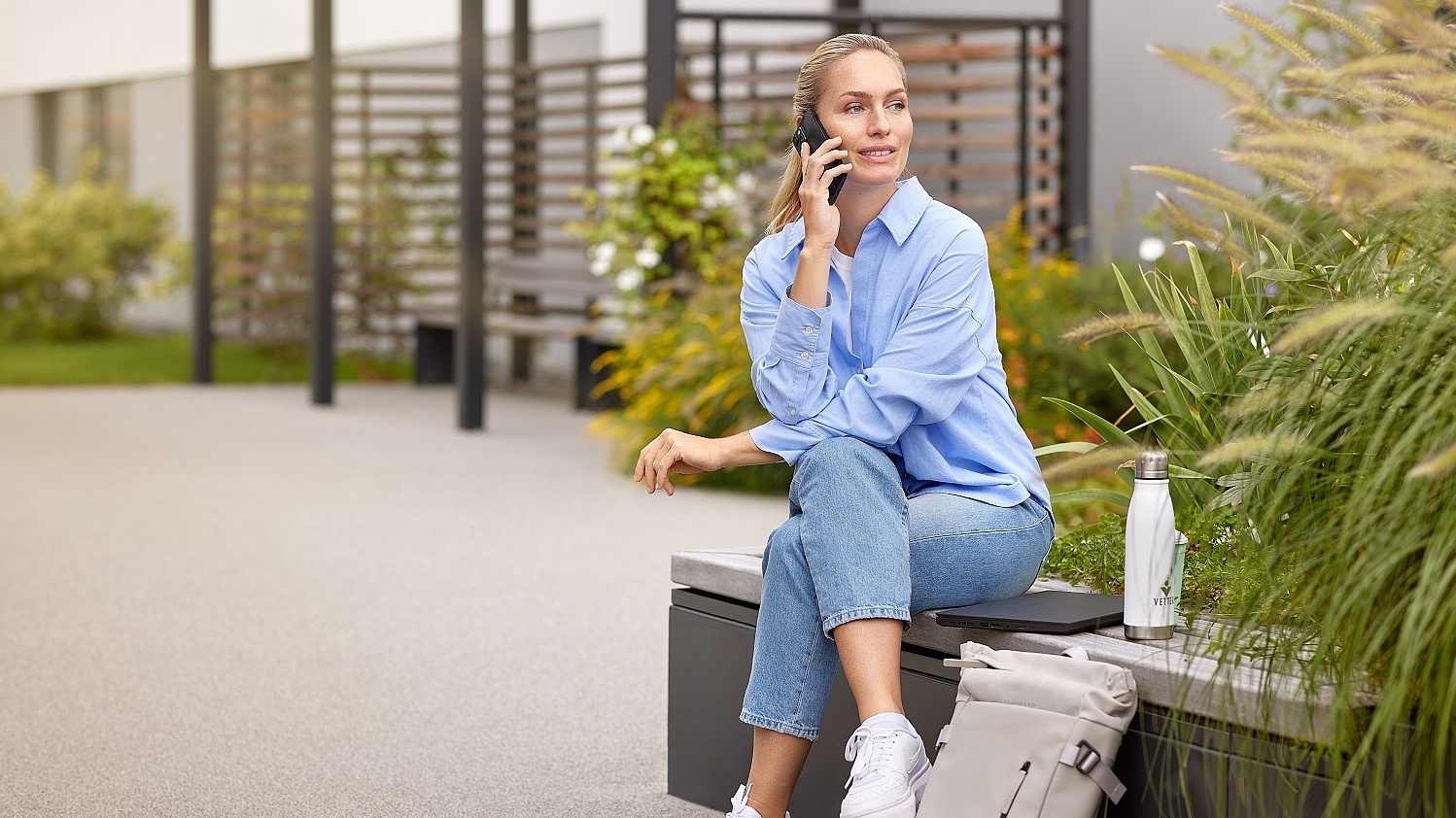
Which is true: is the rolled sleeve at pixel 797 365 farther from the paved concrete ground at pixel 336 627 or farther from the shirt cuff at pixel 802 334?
the paved concrete ground at pixel 336 627

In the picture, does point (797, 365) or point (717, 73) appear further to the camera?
point (717, 73)

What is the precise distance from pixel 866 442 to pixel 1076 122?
551 cm

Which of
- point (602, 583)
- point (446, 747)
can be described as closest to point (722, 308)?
point (602, 583)

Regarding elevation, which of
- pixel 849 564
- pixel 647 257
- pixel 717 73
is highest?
pixel 717 73

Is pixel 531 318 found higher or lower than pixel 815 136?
lower

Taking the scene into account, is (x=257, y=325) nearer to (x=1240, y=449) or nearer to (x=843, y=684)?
(x=843, y=684)

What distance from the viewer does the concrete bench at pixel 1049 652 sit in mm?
1795

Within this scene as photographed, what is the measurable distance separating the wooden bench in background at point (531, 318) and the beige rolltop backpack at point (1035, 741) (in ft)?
21.3

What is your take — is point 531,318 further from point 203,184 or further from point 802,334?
point 802,334

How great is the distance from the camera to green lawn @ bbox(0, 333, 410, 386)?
10.7 m

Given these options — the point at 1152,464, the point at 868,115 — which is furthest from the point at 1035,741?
the point at 868,115

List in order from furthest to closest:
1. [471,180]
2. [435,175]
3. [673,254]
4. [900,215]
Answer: [435,175] → [471,180] → [673,254] → [900,215]

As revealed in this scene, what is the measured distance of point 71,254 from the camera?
12.6 m

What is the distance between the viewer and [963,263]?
2365 millimetres
